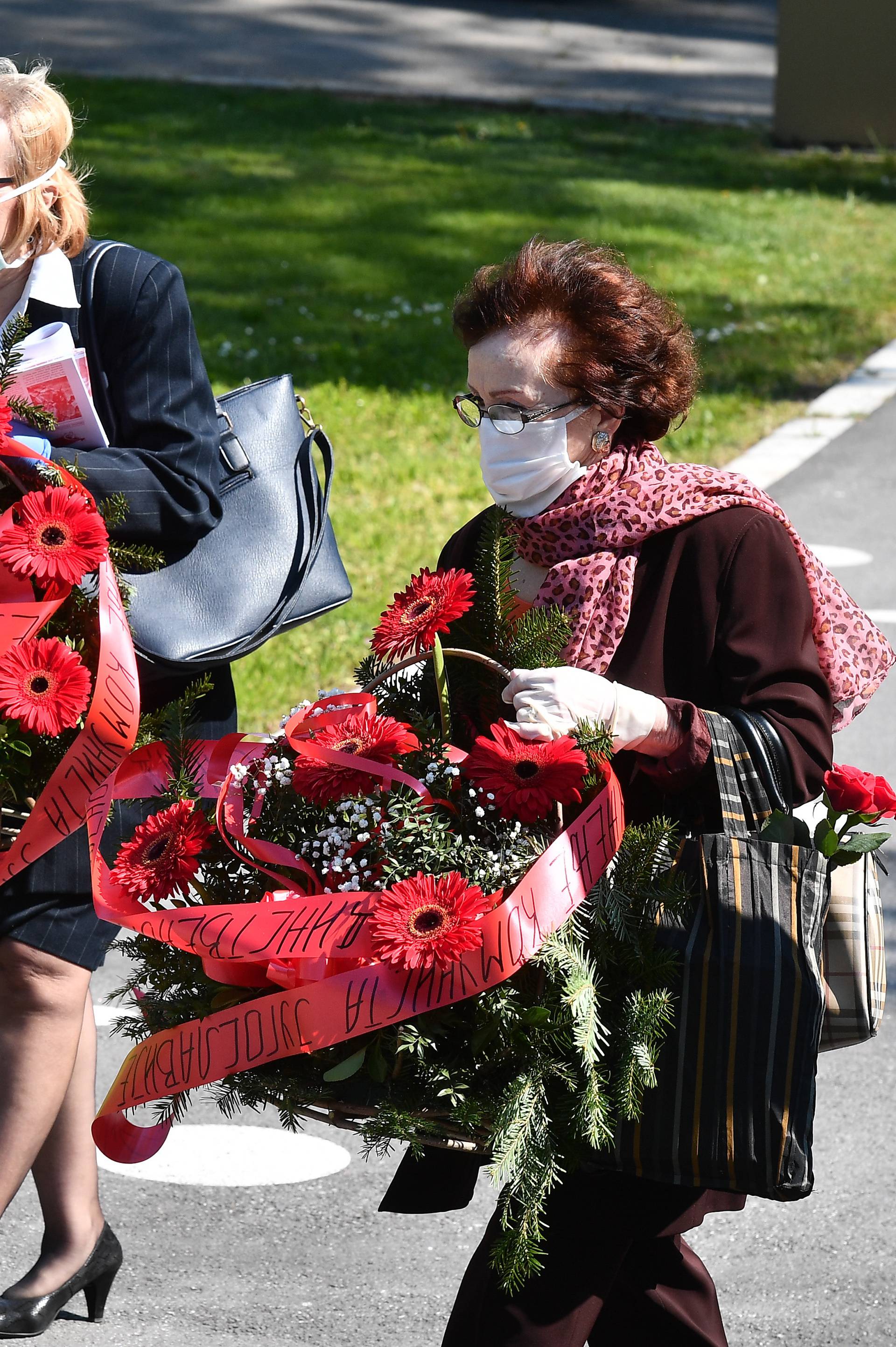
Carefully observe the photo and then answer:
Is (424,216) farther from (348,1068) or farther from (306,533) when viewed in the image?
(348,1068)

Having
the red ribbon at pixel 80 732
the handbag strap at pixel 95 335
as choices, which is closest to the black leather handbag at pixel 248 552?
the handbag strap at pixel 95 335

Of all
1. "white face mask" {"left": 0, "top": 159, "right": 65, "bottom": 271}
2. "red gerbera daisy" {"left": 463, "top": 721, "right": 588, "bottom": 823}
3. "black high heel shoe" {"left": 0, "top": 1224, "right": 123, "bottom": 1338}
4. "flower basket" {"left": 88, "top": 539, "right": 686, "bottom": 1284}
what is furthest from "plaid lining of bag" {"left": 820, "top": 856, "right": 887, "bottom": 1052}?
"white face mask" {"left": 0, "top": 159, "right": 65, "bottom": 271}

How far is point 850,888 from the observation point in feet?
6.99

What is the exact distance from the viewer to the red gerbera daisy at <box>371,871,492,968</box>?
1.77m

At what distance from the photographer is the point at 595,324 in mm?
2242

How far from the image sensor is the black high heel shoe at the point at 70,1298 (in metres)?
2.83

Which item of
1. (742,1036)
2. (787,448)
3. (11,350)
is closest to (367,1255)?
(742,1036)

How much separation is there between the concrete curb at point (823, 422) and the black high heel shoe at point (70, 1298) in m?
5.32

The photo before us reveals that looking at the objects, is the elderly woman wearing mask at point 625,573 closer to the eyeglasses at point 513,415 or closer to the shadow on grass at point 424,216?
the eyeglasses at point 513,415

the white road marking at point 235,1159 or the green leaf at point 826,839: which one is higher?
the green leaf at point 826,839

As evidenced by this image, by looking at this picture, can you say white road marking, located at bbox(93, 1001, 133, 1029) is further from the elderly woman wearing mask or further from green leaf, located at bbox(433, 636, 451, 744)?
green leaf, located at bbox(433, 636, 451, 744)

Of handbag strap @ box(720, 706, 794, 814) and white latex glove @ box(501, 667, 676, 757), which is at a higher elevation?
white latex glove @ box(501, 667, 676, 757)

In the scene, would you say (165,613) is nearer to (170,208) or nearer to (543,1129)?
(543,1129)

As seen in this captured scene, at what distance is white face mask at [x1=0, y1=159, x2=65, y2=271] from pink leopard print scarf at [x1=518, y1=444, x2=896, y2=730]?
0.95 meters
